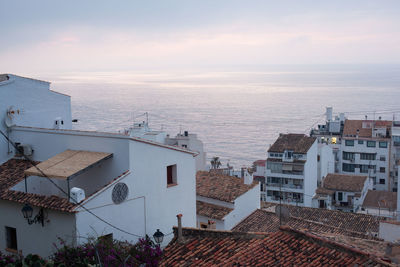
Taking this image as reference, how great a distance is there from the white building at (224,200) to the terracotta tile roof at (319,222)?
1.70 feet

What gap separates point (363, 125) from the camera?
2125 inches

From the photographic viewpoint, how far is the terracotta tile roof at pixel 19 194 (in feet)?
38.5

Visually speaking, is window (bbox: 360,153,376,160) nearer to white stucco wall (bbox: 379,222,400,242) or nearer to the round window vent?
white stucco wall (bbox: 379,222,400,242)

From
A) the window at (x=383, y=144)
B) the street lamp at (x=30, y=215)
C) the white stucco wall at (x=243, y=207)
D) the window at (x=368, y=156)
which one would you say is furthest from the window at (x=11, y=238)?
the window at (x=383, y=144)

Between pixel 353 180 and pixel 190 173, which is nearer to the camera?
pixel 190 173

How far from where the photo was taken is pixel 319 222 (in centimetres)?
2395

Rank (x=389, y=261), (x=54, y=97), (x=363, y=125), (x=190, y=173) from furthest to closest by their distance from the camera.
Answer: (x=363, y=125) → (x=54, y=97) → (x=190, y=173) → (x=389, y=261)

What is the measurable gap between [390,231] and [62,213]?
37.2 feet

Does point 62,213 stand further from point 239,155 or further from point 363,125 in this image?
point 239,155

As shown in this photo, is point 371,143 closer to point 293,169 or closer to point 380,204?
point 293,169

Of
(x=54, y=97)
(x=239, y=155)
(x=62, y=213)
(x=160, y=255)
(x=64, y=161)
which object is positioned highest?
(x=54, y=97)

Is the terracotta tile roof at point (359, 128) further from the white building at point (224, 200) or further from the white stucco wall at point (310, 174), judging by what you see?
the white building at point (224, 200)

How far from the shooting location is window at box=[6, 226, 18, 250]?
13.3 metres

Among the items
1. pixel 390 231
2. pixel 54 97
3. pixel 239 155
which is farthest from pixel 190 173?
pixel 239 155
